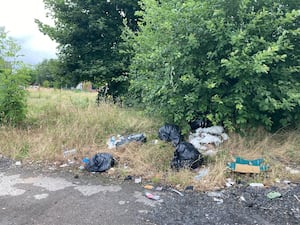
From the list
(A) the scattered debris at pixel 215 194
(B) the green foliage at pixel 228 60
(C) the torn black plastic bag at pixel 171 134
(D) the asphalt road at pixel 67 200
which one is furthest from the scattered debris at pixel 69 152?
(A) the scattered debris at pixel 215 194

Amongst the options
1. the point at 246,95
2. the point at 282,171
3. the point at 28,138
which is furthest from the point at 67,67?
the point at 282,171

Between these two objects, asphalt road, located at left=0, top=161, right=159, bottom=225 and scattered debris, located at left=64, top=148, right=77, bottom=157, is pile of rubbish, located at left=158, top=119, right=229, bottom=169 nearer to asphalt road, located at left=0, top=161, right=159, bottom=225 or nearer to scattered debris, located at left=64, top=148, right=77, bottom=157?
asphalt road, located at left=0, top=161, right=159, bottom=225

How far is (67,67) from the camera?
8.05 m

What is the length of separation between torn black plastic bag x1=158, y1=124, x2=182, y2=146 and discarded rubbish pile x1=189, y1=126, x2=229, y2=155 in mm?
211

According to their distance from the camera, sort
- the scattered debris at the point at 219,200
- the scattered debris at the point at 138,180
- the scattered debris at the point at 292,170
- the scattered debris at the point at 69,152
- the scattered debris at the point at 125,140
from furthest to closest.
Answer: the scattered debris at the point at 125,140, the scattered debris at the point at 69,152, the scattered debris at the point at 138,180, the scattered debris at the point at 292,170, the scattered debris at the point at 219,200

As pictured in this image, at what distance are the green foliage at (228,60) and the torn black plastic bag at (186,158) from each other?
545 millimetres

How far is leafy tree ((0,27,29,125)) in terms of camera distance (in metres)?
4.71

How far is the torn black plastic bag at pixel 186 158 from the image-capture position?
342cm

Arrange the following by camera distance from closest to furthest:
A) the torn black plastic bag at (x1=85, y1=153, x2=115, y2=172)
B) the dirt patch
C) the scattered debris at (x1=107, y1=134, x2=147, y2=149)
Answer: the dirt patch
the torn black plastic bag at (x1=85, y1=153, x2=115, y2=172)
the scattered debris at (x1=107, y1=134, x2=147, y2=149)

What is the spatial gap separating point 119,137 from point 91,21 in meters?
4.45

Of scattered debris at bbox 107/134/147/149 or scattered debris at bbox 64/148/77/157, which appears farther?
scattered debris at bbox 107/134/147/149

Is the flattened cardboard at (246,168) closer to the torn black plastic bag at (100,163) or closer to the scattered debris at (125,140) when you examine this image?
the scattered debris at (125,140)

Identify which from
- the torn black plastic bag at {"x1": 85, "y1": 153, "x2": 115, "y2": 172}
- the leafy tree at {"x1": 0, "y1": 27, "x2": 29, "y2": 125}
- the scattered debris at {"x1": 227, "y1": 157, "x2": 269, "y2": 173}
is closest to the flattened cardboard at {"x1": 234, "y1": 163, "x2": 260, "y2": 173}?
the scattered debris at {"x1": 227, "y1": 157, "x2": 269, "y2": 173}

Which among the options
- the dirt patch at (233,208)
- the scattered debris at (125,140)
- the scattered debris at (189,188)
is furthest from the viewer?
the scattered debris at (125,140)
